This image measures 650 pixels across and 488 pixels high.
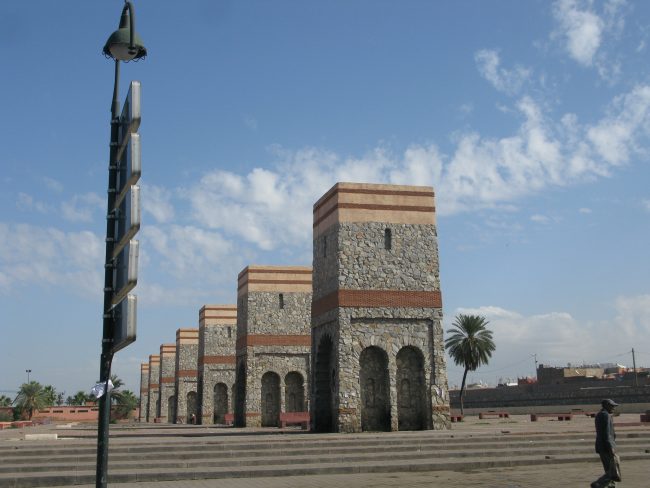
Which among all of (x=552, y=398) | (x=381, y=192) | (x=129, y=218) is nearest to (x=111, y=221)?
(x=129, y=218)

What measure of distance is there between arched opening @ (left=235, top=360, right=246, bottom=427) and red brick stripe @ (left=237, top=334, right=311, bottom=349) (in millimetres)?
1469

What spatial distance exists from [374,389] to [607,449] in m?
15.3

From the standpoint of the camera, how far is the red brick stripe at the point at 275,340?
38250 millimetres

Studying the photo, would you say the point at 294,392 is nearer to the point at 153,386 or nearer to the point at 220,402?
the point at 220,402

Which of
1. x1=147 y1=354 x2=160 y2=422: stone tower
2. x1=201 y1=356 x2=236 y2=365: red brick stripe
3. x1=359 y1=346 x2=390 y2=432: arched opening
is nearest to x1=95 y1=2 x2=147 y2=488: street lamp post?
x1=359 y1=346 x2=390 y2=432: arched opening

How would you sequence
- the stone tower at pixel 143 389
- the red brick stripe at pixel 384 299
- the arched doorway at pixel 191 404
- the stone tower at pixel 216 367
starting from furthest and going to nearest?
the stone tower at pixel 143 389, the arched doorway at pixel 191 404, the stone tower at pixel 216 367, the red brick stripe at pixel 384 299

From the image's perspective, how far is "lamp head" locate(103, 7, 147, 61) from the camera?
7.23 m

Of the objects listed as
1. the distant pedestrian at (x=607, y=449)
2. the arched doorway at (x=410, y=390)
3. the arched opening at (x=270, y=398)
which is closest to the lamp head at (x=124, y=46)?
the distant pedestrian at (x=607, y=449)

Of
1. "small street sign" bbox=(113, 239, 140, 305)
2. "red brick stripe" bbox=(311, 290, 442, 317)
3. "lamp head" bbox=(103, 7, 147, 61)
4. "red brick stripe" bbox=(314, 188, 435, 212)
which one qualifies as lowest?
"small street sign" bbox=(113, 239, 140, 305)

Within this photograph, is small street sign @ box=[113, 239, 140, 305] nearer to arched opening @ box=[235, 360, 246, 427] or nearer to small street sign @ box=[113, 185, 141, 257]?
small street sign @ box=[113, 185, 141, 257]

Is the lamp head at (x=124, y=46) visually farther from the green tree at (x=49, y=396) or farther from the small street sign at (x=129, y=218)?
the green tree at (x=49, y=396)

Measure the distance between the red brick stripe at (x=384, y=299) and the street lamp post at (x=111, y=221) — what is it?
18711 mm

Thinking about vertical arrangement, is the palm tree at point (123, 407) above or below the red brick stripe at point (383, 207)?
below

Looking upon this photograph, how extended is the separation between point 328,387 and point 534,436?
10128 mm
